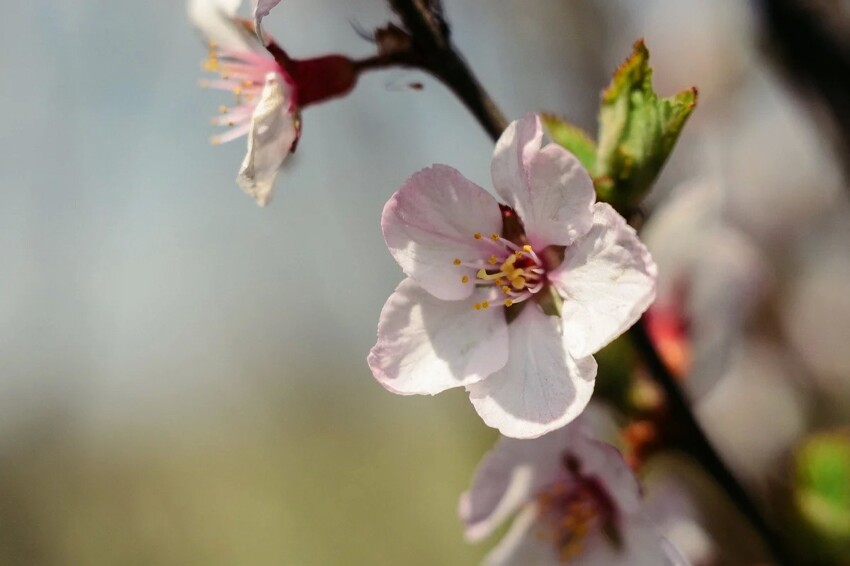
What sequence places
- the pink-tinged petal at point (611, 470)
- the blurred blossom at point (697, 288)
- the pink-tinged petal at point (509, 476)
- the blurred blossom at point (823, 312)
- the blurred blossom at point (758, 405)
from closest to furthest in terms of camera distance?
the pink-tinged petal at point (611, 470), the pink-tinged petal at point (509, 476), the blurred blossom at point (697, 288), the blurred blossom at point (758, 405), the blurred blossom at point (823, 312)

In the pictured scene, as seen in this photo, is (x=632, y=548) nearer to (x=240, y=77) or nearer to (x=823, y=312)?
(x=240, y=77)

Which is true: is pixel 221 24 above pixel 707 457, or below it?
above

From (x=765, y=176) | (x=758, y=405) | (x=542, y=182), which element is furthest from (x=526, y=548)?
(x=765, y=176)

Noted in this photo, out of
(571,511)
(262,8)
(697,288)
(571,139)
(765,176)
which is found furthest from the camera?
(765,176)

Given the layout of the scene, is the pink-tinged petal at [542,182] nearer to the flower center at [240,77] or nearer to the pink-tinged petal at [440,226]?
the pink-tinged petal at [440,226]

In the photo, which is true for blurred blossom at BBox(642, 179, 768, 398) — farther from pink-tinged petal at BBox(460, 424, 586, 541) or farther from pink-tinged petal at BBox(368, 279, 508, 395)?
pink-tinged petal at BBox(368, 279, 508, 395)

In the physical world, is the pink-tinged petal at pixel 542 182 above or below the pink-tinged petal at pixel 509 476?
above

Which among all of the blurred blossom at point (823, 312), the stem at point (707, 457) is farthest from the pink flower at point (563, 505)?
the blurred blossom at point (823, 312)
